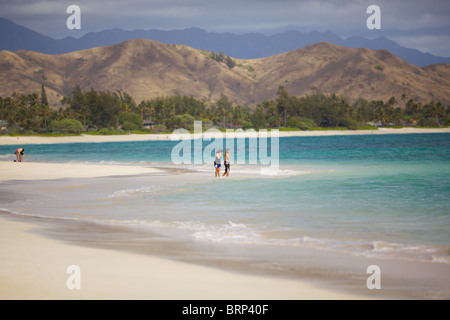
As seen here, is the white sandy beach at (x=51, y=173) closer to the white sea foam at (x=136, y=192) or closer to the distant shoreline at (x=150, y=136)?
the white sea foam at (x=136, y=192)

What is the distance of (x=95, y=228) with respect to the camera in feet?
43.6

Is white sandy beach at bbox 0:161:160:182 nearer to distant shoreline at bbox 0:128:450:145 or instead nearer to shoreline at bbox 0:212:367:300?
shoreline at bbox 0:212:367:300

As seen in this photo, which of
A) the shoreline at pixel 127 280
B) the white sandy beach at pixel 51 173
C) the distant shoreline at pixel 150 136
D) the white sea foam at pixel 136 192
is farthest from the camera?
the distant shoreline at pixel 150 136

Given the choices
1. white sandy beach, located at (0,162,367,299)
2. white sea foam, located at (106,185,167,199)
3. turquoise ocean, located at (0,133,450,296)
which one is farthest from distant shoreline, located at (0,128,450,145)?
white sandy beach, located at (0,162,367,299)

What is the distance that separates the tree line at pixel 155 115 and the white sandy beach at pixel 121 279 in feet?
415

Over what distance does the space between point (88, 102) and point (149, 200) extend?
13479 cm

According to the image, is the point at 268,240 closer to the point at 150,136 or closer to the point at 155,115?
the point at 150,136

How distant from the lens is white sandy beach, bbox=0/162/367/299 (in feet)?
24.3

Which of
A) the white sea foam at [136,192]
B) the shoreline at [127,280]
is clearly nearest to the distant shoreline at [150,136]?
the white sea foam at [136,192]

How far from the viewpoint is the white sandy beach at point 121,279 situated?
24.3 feet

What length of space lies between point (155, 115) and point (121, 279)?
162822mm

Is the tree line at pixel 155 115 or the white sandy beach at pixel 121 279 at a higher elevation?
the tree line at pixel 155 115
